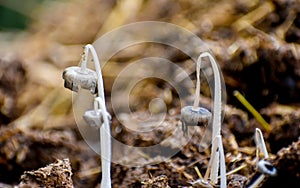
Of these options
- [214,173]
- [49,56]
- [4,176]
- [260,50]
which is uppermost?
[49,56]

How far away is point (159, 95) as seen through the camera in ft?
6.05

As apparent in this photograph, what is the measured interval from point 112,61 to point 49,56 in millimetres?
280

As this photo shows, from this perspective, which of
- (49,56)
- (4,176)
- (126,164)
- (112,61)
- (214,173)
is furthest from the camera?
(49,56)

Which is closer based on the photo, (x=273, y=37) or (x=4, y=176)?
(x=4, y=176)

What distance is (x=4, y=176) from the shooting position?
5.20 ft

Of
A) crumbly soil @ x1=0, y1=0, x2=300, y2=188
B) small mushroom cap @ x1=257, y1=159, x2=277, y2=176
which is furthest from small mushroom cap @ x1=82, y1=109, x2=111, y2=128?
small mushroom cap @ x1=257, y1=159, x2=277, y2=176

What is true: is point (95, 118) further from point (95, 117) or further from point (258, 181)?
point (258, 181)

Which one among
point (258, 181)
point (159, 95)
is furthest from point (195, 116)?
point (159, 95)

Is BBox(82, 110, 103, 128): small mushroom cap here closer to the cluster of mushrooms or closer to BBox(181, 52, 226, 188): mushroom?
the cluster of mushrooms

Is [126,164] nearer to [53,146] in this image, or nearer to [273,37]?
[53,146]

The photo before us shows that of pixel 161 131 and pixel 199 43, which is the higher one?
pixel 199 43

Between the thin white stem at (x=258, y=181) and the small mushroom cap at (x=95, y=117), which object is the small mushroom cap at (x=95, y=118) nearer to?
the small mushroom cap at (x=95, y=117)

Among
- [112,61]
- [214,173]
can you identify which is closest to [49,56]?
[112,61]

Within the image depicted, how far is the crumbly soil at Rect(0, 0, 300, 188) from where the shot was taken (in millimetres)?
1415
